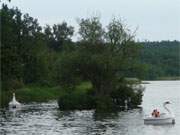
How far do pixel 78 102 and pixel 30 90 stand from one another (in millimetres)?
21833

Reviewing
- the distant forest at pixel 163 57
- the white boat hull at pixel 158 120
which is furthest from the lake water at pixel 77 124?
the distant forest at pixel 163 57

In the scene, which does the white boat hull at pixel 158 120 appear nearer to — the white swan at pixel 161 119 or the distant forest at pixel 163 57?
the white swan at pixel 161 119

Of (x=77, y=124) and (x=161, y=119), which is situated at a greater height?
(x=161, y=119)

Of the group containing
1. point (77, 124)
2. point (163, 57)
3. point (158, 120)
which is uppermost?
point (163, 57)

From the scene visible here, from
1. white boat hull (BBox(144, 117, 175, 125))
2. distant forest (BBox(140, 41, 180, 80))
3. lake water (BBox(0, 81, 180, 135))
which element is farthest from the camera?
distant forest (BBox(140, 41, 180, 80))

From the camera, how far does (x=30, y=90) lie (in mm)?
86500

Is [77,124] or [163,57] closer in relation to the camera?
[77,124]

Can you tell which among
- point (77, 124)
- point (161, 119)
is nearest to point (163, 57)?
point (161, 119)

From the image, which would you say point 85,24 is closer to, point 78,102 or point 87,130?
point 78,102

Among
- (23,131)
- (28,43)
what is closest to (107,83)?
(23,131)

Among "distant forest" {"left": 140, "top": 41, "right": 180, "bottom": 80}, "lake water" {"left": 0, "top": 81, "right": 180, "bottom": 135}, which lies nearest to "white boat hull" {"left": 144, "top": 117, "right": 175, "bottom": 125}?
"lake water" {"left": 0, "top": 81, "right": 180, "bottom": 135}

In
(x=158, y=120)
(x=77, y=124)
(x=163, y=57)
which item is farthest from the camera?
(x=163, y=57)

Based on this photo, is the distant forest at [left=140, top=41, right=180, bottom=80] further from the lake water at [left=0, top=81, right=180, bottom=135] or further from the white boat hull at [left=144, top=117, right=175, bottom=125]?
the white boat hull at [left=144, top=117, right=175, bottom=125]

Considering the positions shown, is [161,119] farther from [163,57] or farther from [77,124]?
[163,57]
